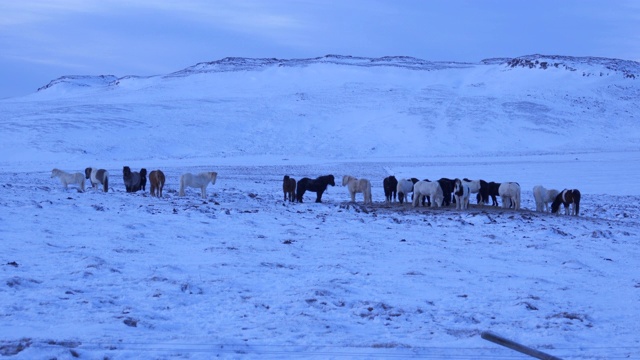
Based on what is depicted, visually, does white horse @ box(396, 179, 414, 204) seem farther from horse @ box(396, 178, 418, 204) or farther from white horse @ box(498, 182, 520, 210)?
white horse @ box(498, 182, 520, 210)

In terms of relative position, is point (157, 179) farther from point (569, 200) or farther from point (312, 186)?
point (569, 200)

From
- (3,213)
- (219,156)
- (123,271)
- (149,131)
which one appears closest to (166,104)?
(149,131)

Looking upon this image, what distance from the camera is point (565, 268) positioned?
11430 mm

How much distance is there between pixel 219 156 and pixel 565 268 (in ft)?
144

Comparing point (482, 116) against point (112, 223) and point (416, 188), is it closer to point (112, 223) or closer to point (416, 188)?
point (416, 188)

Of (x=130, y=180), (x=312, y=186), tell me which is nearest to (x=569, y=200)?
(x=312, y=186)

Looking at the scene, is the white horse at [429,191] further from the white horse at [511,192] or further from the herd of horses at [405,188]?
the white horse at [511,192]

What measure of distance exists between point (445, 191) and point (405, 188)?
148cm

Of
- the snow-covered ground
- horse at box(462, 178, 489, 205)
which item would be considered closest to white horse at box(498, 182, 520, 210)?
the snow-covered ground

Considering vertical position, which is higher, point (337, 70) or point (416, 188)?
point (337, 70)

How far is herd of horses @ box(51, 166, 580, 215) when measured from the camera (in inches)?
850

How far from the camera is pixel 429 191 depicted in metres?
21.7

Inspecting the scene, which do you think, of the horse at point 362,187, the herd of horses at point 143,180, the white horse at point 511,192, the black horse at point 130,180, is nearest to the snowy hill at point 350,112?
the black horse at point 130,180

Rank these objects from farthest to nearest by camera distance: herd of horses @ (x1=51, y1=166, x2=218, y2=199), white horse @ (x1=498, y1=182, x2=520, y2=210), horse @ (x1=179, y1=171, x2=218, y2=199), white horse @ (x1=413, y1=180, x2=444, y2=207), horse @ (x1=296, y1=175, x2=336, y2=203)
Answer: horse @ (x1=296, y1=175, x2=336, y2=203)
white horse @ (x1=498, y1=182, x2=520, y2=210)
horse @ (x1=179, y1=171, x2=218, y2=199)
white horse @ (x1=413, y1=180, x2=444, y2=207)
herd of horses @ (x1=51, y1=166, x2=218, y2=199)
